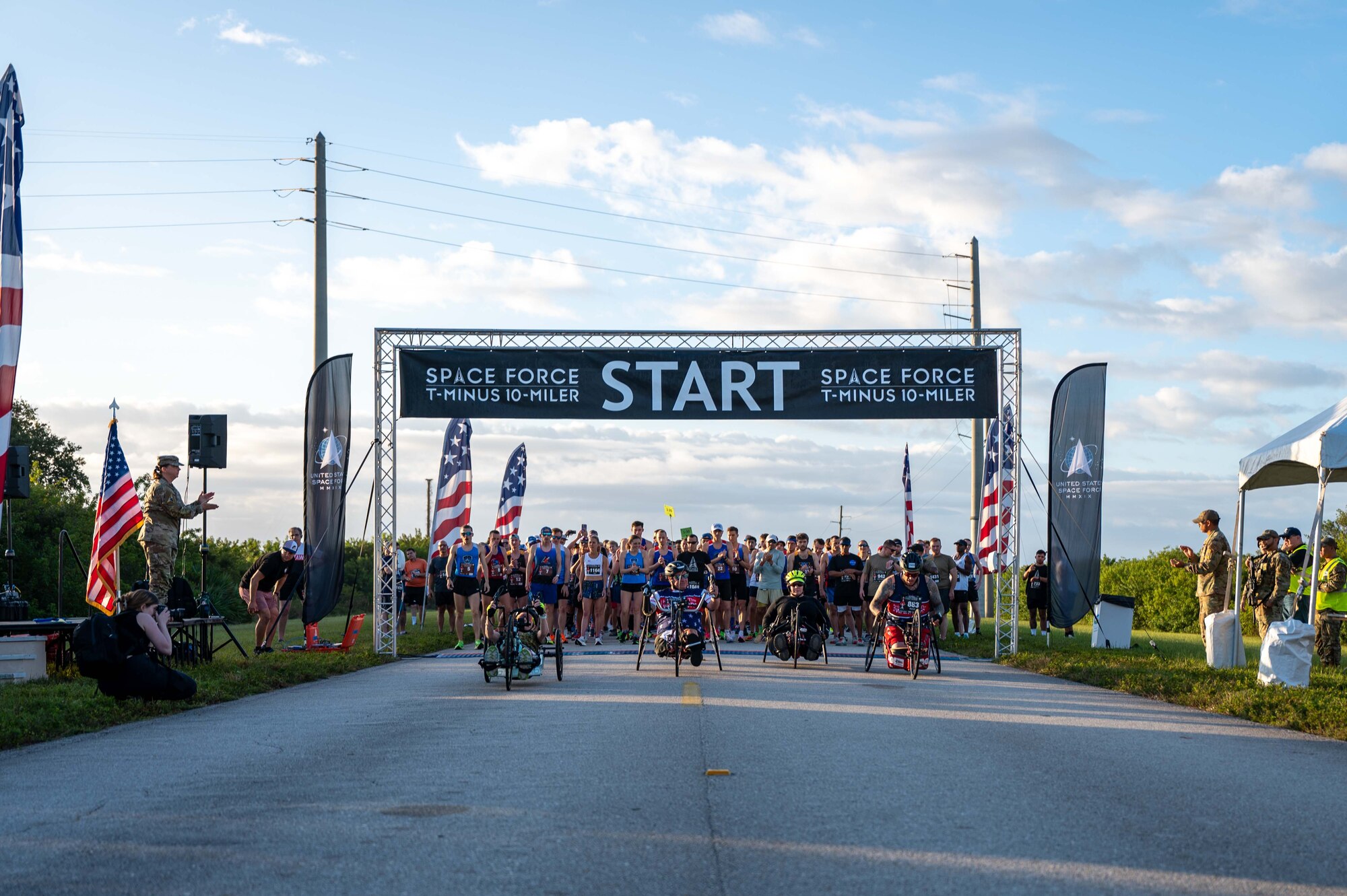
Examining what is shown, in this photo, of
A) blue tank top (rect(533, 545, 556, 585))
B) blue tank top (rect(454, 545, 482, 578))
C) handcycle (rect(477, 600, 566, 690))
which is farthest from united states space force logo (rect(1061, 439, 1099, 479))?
blue tank top (rect(454, 545, 482, 578))

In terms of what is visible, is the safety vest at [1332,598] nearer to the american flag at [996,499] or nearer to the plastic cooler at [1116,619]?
the plastic cooler at [1116,619]

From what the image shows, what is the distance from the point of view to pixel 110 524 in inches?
717

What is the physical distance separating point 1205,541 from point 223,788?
14.1 metres

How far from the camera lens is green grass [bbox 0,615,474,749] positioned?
36.1ft

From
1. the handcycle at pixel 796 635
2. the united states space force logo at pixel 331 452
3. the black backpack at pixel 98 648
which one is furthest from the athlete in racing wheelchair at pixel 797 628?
the black backpack at pixel 98 648

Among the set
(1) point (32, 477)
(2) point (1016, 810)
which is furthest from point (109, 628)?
(1) point (32, 477)

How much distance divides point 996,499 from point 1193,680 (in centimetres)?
1278

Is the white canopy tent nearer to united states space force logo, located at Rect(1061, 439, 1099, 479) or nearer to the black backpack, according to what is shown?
united states space force logo, located at Rect(1061, 439, 1099, 479)

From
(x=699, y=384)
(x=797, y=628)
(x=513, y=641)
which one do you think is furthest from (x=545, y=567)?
(x=513, y=641)

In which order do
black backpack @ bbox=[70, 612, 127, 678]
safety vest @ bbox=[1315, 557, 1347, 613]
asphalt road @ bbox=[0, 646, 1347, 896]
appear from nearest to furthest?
1. asphalt road @ bbox=[0, 646, 1347, 896]
2. black backpack @ bbox=[70, 612, 127, 678]
3. safety vest @ bbox=[1315, 557, 1347, 613]

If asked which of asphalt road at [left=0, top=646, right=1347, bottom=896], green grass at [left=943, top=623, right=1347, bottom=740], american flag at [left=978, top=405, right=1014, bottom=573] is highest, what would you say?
american flag at [left=978, top=405, right=1014, bottom=573]

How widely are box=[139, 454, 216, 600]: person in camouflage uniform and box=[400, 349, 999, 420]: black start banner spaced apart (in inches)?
187

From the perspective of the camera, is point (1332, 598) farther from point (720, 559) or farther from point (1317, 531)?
point (720, 559)

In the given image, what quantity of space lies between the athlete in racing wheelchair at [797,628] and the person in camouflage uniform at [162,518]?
792cm
